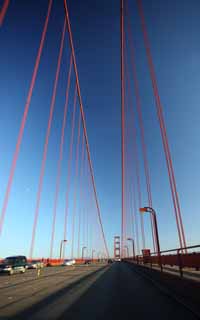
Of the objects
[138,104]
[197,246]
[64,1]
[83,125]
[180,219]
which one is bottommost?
[197,246]

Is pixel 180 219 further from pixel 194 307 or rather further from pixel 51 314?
pixel 51 314

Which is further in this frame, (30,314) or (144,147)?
(144,147)

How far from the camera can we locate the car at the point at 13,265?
1871 cm

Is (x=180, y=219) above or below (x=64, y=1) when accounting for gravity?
below

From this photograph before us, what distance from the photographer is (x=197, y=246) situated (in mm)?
4699

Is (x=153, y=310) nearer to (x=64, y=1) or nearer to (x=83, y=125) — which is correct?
(x=64, y=1)

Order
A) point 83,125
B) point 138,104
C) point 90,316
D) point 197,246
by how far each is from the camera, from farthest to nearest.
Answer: point 83,125 < point 138,104 < point 197,246 < point 90,316

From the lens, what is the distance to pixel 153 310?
4406 millimetres

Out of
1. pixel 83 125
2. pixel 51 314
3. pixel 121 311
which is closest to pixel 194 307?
pixel 121 311

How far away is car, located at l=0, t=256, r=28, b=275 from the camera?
61.4 feet

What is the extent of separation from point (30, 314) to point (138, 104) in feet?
68.0

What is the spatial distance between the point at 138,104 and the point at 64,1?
11535 millimetres

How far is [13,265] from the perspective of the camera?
19859 millimetres

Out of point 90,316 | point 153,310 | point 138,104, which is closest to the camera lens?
point 90,316
